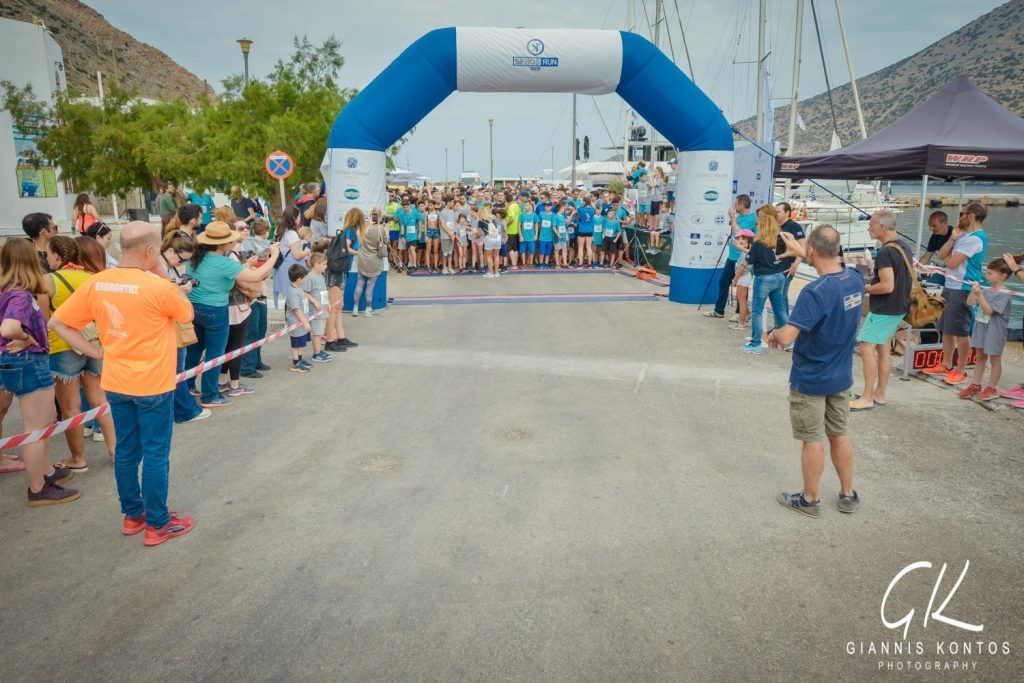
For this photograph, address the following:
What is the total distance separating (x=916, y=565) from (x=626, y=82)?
10071 mm

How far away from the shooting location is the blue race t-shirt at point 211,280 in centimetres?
641

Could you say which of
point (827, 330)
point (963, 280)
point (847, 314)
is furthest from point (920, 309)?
point (827, 330)

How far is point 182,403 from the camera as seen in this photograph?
252 inches

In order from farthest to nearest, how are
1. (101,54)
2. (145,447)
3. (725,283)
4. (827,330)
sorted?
(101,54), (725,283), (827,330), (145,447)

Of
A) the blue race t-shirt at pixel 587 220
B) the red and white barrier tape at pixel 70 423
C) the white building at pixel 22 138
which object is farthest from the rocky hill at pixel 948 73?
the red and white barrier tape at pixel 70 423

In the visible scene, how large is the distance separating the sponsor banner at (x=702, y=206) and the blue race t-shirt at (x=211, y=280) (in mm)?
8782

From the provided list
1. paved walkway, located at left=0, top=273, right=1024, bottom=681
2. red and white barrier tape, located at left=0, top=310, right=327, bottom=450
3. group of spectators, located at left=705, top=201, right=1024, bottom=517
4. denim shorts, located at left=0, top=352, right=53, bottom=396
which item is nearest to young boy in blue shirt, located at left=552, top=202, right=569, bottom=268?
group of spectators, located at left=705, top=201, right=1024, bottom=517

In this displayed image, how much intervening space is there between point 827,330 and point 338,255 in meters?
6.90

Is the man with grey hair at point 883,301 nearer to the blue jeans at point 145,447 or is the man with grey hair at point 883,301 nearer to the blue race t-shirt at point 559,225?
the blue jeans at point 145,447

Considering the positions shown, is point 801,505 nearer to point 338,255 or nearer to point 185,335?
point 185,335

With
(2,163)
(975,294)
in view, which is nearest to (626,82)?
(975,294)

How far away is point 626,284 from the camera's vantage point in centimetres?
1513

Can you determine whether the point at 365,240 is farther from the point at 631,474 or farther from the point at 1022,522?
the point at 1022,522

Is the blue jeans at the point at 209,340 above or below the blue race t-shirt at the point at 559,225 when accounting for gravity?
below
